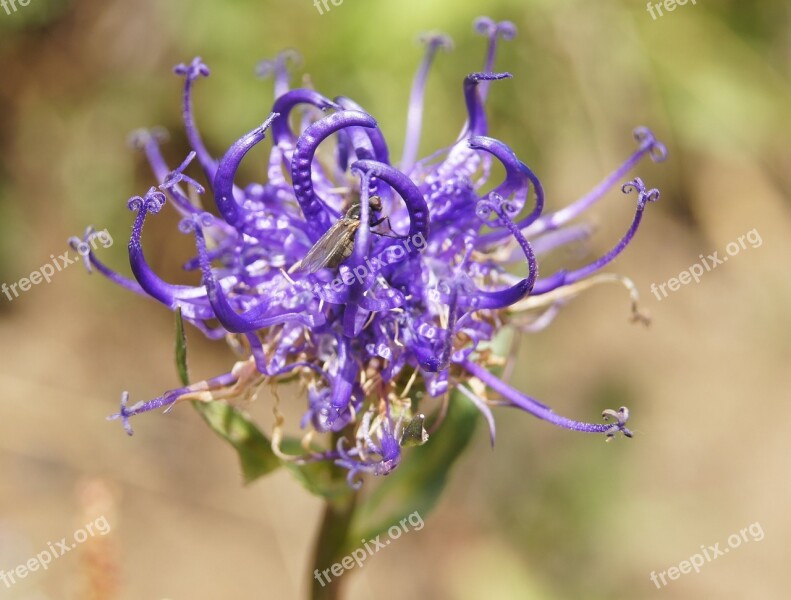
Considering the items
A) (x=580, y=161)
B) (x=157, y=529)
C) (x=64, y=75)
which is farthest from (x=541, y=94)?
(x=157, y=529)

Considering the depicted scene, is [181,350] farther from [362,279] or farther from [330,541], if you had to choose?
[330,541]

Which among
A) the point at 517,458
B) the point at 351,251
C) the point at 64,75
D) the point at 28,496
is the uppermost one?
the point at 64,75

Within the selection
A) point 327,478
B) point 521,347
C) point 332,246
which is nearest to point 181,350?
point 332,246

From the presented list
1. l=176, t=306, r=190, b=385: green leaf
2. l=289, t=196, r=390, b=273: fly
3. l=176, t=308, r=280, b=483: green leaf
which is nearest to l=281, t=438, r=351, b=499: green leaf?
l=176, t=308, r=280, b=483: green leaf

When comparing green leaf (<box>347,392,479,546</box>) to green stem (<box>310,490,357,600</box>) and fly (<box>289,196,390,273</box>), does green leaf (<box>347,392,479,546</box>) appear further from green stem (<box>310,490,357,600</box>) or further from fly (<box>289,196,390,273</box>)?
fly (<box>289,196,390,273</box>)

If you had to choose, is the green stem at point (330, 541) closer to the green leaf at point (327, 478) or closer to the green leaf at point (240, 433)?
the green leaf at point (327, 478)

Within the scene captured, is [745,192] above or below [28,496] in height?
below

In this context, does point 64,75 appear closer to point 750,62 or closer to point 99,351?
point 99,351

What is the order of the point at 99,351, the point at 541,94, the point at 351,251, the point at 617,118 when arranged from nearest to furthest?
1. the point at 351,251
2. the point at 541,94
3. the point at 617,118
4. the point at 99,351
